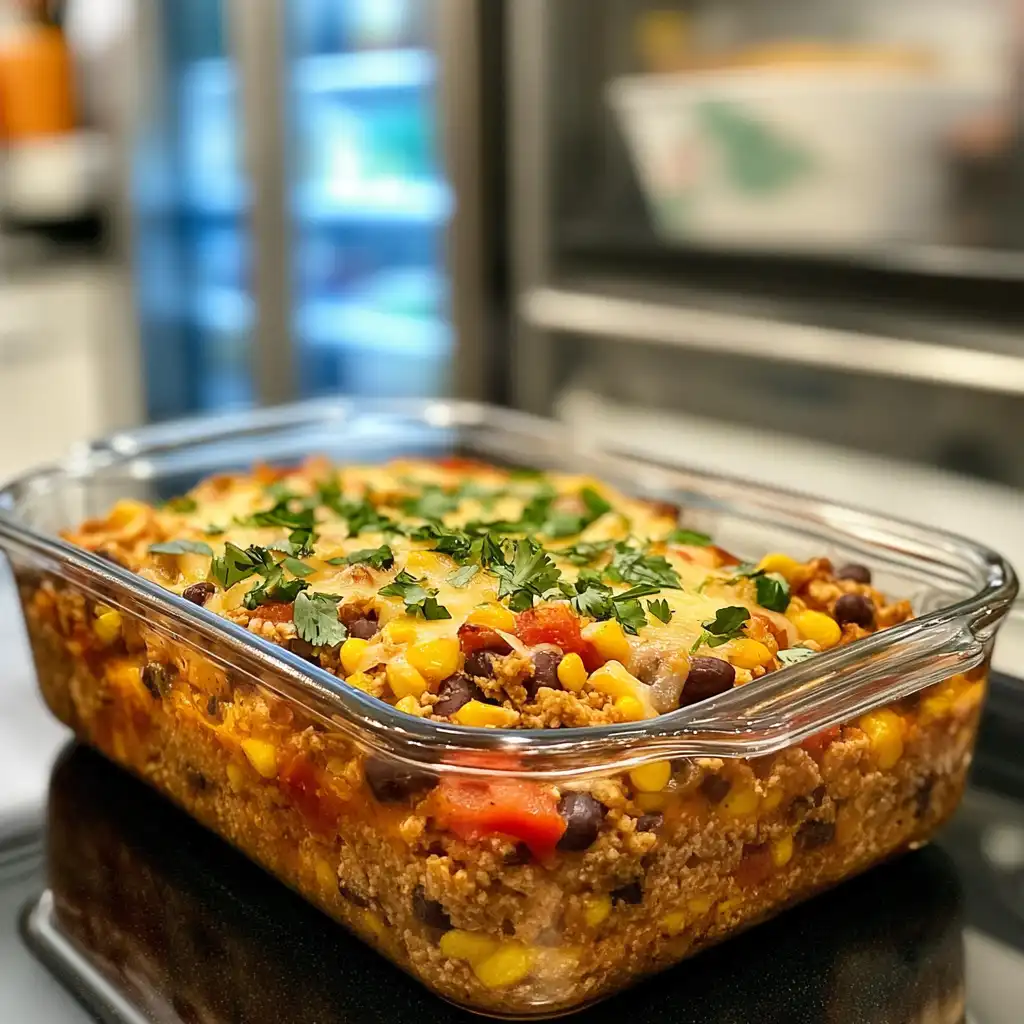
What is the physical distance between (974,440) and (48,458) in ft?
7.59

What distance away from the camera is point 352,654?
0.75 m

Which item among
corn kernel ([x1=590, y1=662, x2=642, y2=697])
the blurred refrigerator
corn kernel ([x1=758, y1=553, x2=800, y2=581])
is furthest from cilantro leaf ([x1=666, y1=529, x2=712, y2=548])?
the blurred refrigerator

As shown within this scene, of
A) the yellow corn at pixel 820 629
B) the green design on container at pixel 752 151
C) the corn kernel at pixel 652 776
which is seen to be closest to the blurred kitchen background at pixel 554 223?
the green design on container at pixel 752 151

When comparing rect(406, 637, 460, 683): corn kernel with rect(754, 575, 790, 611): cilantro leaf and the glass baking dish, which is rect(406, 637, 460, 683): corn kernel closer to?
the glass baking dish

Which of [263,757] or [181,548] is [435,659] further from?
[181,548]

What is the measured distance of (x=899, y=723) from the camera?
0.75 meters

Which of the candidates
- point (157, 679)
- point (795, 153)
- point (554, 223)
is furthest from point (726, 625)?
point (554, 223)

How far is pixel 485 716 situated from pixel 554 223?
1708 mm

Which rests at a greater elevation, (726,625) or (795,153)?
(795,153)

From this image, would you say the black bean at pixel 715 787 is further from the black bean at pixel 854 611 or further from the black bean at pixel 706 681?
the black bean at pixel 854 611

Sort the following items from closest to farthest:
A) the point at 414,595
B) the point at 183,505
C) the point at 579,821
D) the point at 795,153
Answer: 1. the point at 579,821
2. the point at 414,595
3. the point at 183,505
4. the point at 795,153

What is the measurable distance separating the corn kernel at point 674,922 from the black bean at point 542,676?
129mm

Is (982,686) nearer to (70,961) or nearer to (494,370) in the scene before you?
(70,961)

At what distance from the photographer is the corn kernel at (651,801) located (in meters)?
0.64
